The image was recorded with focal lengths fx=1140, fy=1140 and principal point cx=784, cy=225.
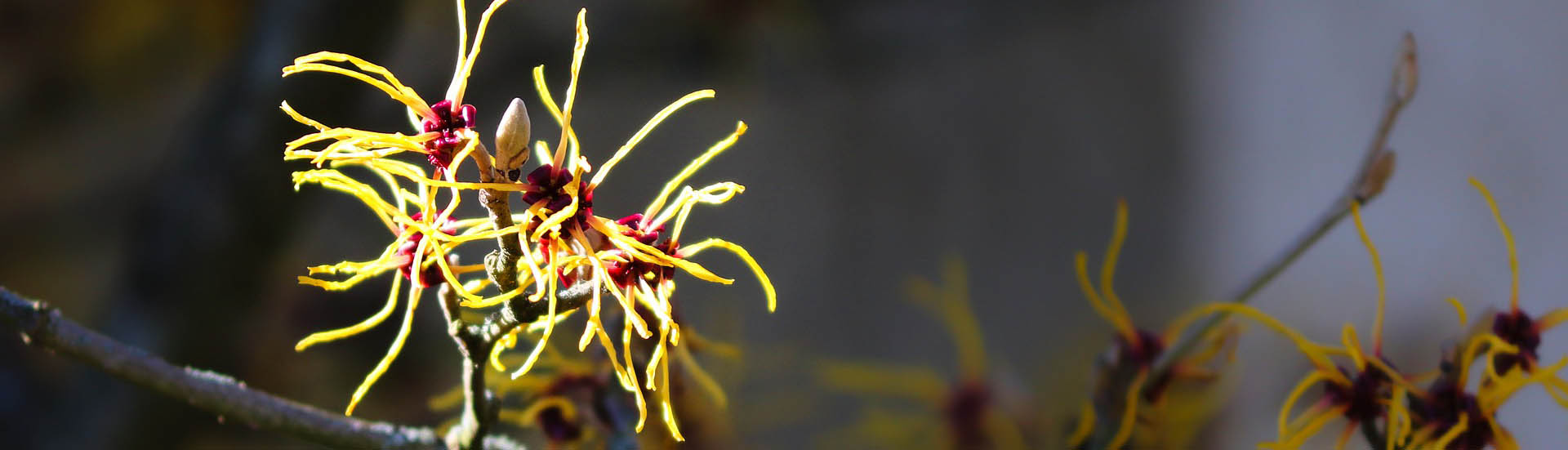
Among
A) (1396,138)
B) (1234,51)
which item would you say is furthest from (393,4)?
(1234,51)

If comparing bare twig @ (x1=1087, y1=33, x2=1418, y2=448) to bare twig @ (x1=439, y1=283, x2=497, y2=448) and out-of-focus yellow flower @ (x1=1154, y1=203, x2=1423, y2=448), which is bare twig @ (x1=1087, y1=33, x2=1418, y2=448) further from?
bare twig @ (x1=439, y1=283, x2=497, y2=448)

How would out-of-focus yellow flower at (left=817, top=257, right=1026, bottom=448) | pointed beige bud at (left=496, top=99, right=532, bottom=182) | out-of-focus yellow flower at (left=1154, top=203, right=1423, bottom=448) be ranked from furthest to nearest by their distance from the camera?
out-of-focus yellow flower at (left=817, top=257, right=1026, bottom=448) < out-of-focus yellow flower at (left=1154, top=203, right=1423, bottom=448) < pointed beige bud at (left=496, top=99, right=532, bottom=182)

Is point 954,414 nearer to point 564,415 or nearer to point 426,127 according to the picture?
point 564,415

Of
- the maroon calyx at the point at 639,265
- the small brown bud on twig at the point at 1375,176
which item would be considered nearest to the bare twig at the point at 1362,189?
the small brown bud on twig at the point at 1375,176

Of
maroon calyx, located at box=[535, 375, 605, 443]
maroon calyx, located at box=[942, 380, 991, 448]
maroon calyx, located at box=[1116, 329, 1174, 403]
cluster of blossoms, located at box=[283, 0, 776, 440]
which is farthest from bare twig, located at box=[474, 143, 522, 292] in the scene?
maroon calyx, located at box=[942, 380, 991, 448]

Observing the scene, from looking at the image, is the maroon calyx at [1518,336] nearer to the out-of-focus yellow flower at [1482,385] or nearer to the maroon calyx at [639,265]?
the out-of-focus yellow flower at [1482,385]

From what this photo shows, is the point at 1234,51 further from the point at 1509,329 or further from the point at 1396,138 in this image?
the point at 1509,329

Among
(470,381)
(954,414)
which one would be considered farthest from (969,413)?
(470,381)
